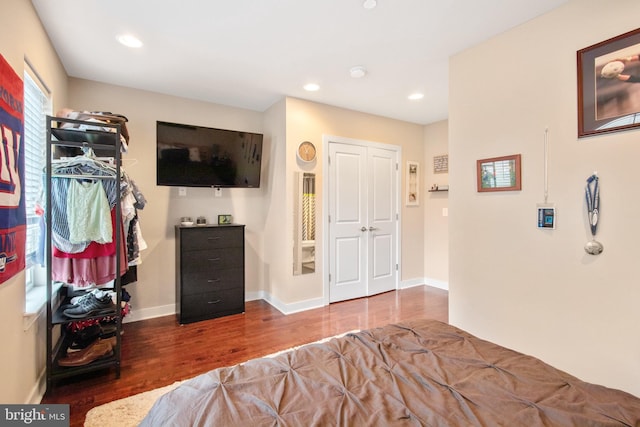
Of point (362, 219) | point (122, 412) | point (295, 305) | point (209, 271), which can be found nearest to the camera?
point (122, 412)

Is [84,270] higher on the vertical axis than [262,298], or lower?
higher

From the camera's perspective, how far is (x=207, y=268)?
3.46m

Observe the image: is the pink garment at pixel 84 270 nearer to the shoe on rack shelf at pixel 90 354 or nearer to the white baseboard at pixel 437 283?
the shoe on rack shelf at pixel 90 354

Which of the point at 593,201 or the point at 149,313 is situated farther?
the point at 149,313

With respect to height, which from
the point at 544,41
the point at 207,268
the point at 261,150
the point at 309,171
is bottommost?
A: the point at 207,268

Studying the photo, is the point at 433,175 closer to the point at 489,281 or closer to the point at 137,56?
the point at 489,281

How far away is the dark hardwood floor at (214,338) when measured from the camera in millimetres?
2158

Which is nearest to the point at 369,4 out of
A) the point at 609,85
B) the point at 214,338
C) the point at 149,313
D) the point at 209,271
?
the point at 609,85

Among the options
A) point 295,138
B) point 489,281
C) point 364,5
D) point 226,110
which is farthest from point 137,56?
point 489,281

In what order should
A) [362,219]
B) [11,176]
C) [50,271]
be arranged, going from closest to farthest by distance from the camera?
[11,176]
[50,271]
[362,219]

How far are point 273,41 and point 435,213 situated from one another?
354 cm

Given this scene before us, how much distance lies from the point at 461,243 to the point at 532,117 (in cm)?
108

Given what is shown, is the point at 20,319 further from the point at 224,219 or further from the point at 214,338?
the point at 224,219

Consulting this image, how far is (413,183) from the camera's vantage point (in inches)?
191
